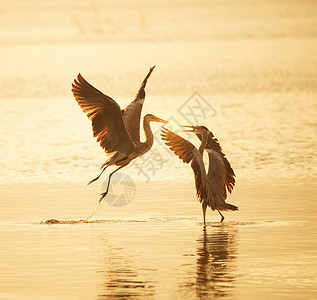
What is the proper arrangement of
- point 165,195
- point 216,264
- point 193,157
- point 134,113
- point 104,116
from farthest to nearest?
1. point 165,195
2. point 134,113
3. point 104,116
4. point 193,157
5. point 216,264

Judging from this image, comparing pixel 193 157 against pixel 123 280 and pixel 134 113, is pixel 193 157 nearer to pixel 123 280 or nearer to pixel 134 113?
pixel 134 113

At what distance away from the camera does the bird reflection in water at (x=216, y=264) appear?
34.9ft

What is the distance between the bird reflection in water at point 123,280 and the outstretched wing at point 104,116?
3.00 m

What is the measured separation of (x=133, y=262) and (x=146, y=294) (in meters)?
1.39

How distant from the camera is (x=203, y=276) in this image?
11188 mm

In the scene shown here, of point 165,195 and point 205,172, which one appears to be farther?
point 165,195

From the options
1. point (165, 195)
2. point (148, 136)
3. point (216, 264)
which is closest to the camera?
point (216, 264)

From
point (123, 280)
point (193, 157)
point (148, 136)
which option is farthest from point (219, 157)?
point (123, 280)

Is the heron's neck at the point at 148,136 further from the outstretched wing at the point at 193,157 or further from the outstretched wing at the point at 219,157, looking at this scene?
the outstretched wing at the point at 219,157

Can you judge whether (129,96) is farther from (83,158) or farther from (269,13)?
(269,13)

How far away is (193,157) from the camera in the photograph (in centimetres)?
1460

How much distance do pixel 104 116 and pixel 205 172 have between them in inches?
58.5

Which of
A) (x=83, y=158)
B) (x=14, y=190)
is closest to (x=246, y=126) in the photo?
(x=83, y=158)

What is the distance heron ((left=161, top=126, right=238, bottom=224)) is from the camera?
1423cm
